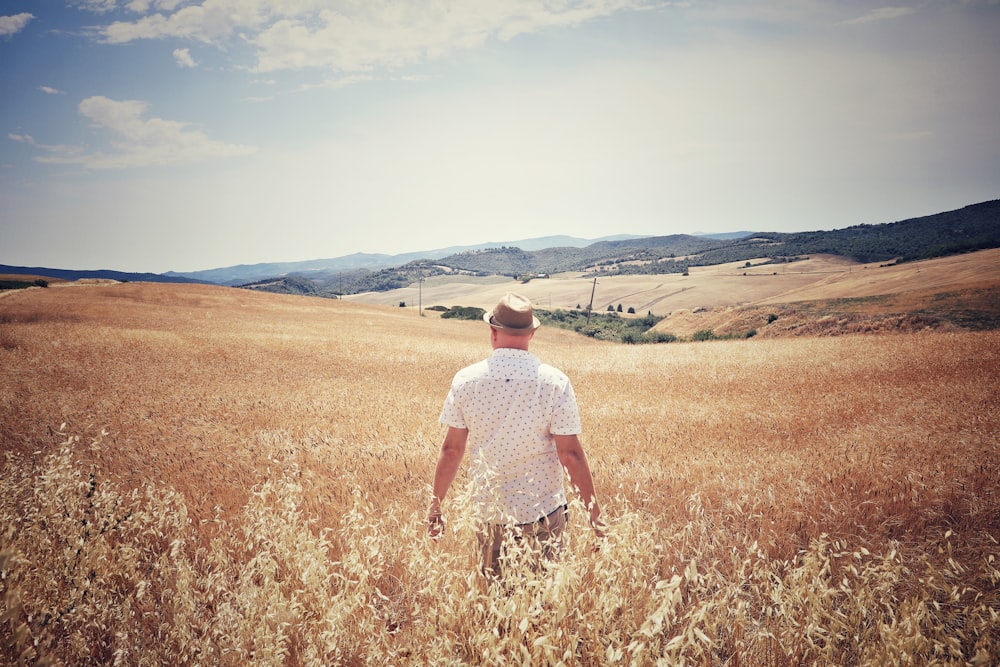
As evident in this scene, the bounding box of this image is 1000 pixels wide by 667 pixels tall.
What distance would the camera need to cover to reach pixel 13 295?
103 feet

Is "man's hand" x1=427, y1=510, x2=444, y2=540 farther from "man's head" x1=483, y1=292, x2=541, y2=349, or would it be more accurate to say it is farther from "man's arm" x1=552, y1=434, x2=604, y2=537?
"man's head" x1=483, y1=292, x2=541, y2=349

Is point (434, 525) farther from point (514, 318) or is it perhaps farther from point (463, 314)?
point (463, 314)

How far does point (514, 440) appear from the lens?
3066mm

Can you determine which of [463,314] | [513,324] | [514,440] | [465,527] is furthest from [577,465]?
[463,314]

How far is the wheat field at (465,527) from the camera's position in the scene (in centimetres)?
247

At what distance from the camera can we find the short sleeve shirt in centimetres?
299

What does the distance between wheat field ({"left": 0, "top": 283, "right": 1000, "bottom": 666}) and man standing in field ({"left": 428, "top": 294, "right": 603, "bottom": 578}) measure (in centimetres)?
20

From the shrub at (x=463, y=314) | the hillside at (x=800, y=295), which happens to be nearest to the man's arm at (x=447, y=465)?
the hillside at (x=800, y=295)

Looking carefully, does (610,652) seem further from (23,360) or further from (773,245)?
(773,245)

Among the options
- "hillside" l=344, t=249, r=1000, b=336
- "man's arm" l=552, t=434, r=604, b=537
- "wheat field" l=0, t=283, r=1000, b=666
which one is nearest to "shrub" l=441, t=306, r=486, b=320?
"hillside" l=344, t=249, r=1000, b=336

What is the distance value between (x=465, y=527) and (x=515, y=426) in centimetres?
73

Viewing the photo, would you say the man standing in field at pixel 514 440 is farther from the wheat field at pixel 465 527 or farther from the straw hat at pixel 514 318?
the wheat field at pixel 465 527

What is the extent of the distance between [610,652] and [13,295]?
45.9m

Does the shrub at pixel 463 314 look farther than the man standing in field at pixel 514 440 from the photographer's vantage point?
Yes
